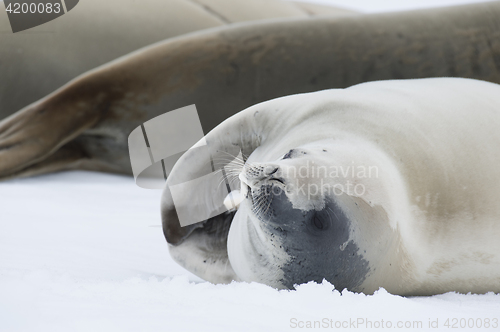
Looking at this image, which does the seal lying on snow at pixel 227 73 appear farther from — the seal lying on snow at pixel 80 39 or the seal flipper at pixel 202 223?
the seal flipper at pixel 202 223

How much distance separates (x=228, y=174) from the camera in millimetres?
1765

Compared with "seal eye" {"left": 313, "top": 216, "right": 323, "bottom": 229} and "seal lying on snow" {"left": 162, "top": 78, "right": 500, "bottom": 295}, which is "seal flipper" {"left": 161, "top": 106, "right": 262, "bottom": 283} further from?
"seal eye" {"left": 313, "top": 216, "right": 323, "bottom": 229}

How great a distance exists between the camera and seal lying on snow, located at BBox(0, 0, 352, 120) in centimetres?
315

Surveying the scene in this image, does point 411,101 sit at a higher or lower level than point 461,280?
higher

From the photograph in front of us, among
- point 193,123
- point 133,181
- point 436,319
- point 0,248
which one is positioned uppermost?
point 436,319

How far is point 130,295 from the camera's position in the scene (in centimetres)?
112

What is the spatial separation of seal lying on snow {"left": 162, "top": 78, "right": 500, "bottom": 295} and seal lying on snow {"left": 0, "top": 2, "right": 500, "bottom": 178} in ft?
2.93

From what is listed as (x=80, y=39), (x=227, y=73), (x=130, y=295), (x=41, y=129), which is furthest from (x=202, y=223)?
(x=80, y=39)

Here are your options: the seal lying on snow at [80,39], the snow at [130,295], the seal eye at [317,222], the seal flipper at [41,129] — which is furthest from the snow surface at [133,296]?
the seal lying on snow at [80,39]

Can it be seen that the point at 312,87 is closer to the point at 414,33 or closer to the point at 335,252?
the point at 414,33

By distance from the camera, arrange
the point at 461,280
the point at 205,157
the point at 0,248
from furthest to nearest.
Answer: the point at 205,157 < the point at 0,248 < the point at 461,280

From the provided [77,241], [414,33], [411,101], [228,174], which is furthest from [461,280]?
[414,33]

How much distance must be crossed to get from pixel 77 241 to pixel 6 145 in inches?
40.4

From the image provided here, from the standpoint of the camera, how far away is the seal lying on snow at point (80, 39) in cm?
315
